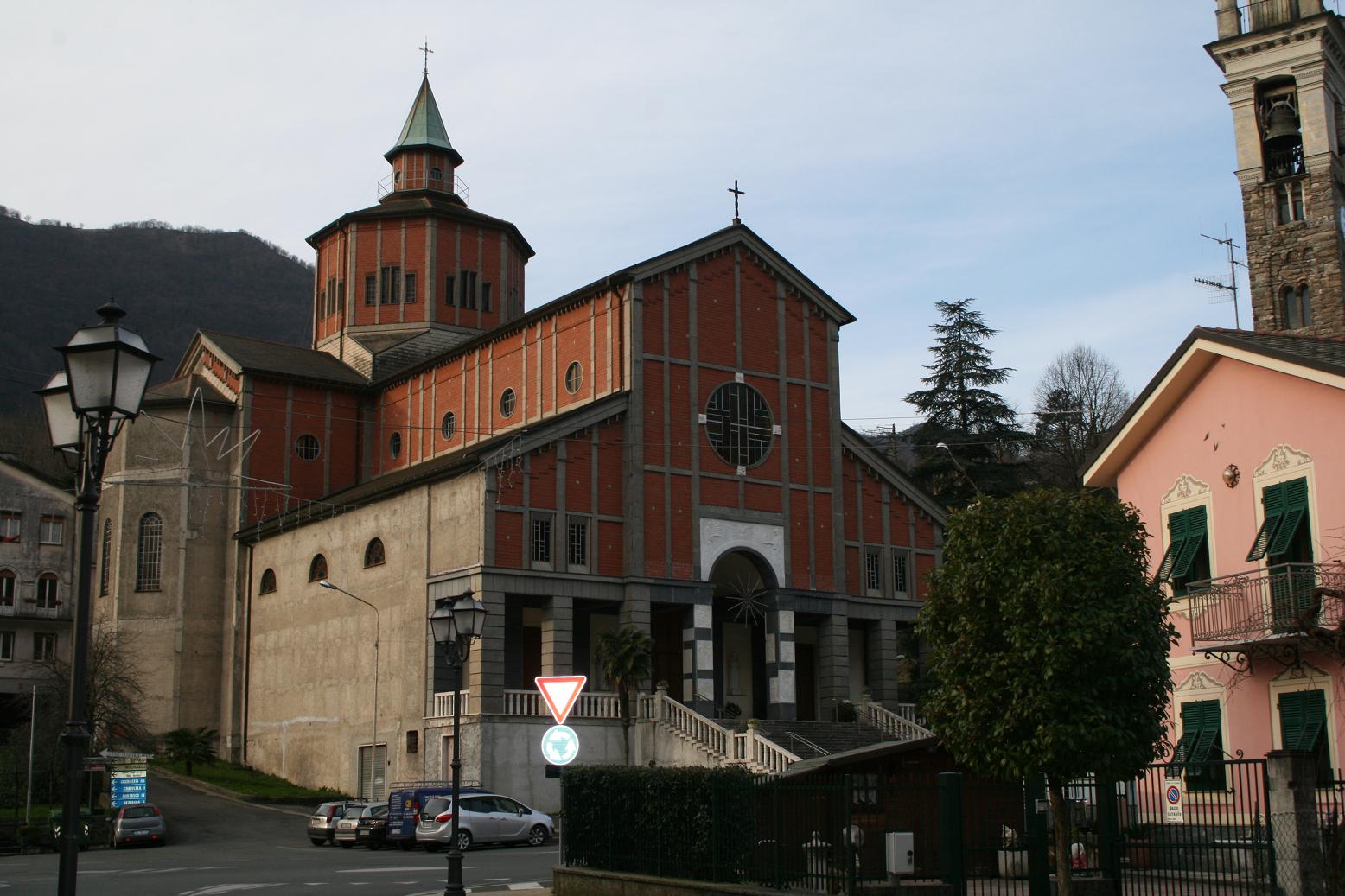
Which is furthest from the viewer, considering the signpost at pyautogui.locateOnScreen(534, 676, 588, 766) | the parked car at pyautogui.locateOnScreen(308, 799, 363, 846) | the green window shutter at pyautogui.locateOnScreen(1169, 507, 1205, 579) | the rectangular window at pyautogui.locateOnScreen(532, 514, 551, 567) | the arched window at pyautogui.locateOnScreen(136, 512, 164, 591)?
the arched window at pyautogui.locateOnScreen(136, 512, 164, 591)

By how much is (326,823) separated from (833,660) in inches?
660

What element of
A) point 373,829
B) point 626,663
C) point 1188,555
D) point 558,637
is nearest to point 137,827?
point 373,829

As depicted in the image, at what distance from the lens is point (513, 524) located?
39.3 metres

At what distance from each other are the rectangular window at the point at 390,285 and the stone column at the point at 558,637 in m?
22.1

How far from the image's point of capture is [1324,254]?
124ft

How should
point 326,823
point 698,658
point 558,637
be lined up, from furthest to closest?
point 698,658 → point 558,637 → point 326,823

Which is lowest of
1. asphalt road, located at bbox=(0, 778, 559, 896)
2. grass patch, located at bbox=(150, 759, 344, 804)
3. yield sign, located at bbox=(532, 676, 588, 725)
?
asphalt road, located at bbox=(0, 778, 559, 896)

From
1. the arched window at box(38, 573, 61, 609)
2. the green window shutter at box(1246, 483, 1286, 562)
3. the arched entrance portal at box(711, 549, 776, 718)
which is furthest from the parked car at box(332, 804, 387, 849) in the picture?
the arched window at box(38, 573, 61, 609)

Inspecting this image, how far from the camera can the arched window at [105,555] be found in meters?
52.5

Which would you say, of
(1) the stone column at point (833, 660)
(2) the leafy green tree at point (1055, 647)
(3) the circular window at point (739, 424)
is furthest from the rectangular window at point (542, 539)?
(2) the leafy green tree at point (1055, 647)

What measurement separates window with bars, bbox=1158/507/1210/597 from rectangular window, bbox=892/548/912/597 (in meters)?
24.6

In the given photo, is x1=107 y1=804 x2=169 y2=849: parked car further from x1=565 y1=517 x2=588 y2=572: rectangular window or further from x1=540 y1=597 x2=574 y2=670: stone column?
x1=565 y1=517 x2=588 y2=572: rectangular window

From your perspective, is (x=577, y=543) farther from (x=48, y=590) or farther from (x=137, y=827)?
(x=48, y=590)

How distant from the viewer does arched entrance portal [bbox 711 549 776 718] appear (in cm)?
4388
